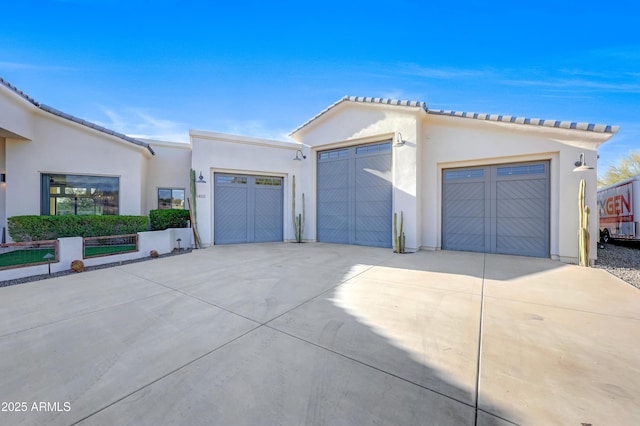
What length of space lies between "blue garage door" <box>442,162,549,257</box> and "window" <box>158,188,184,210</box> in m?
12.6

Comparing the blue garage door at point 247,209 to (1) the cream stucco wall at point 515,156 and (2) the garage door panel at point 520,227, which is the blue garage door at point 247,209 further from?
(2) the garage door panel at point 520,227

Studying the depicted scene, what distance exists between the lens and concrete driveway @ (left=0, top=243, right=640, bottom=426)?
1.72 m

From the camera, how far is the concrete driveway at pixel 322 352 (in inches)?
67.7

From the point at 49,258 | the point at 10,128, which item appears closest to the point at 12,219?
the point at 10,128

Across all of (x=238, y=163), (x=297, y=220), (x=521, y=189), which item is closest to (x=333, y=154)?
(x=297, y=220)

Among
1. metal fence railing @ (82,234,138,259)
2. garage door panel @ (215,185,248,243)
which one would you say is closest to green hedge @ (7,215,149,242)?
metal fence railing @ (82,234,138,259)

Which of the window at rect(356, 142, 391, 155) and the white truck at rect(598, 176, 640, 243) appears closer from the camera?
the window at rect(356, 142, 391, 155)

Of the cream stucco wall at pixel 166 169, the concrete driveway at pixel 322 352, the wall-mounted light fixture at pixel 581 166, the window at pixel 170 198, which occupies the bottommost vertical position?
the concrete driveway at pixel 322 352

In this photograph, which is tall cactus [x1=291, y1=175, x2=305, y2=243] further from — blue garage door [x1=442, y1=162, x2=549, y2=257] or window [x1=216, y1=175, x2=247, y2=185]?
blue garage door [x1=442, y1=162, x2=549, y2=257]

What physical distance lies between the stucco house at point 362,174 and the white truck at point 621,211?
5.42m

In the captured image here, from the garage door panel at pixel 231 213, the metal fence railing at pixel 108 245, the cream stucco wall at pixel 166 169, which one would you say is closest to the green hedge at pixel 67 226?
the metal fence railing at pixel 108 245

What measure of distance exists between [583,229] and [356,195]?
6.31m

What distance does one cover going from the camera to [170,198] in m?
12.7

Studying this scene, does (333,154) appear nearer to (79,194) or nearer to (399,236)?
(399,236)
